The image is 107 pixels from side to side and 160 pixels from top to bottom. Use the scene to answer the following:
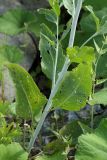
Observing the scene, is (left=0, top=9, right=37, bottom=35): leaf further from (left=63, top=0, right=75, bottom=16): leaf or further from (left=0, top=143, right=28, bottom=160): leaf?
(left=0, top=143, right=28, bottom=160): leaf

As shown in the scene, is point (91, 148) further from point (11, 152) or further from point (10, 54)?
point (10, 54)

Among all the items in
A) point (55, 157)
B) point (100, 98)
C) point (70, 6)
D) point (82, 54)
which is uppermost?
point (70, 6)

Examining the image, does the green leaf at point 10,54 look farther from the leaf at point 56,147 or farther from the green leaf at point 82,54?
the green leaf at point 82,54

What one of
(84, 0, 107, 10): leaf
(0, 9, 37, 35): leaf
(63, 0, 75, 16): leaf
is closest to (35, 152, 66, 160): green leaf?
(63, 0, 75, 16): leaf

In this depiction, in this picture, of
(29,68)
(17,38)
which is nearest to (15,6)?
(17,38)

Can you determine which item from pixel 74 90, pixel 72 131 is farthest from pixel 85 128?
pixel 74 90
